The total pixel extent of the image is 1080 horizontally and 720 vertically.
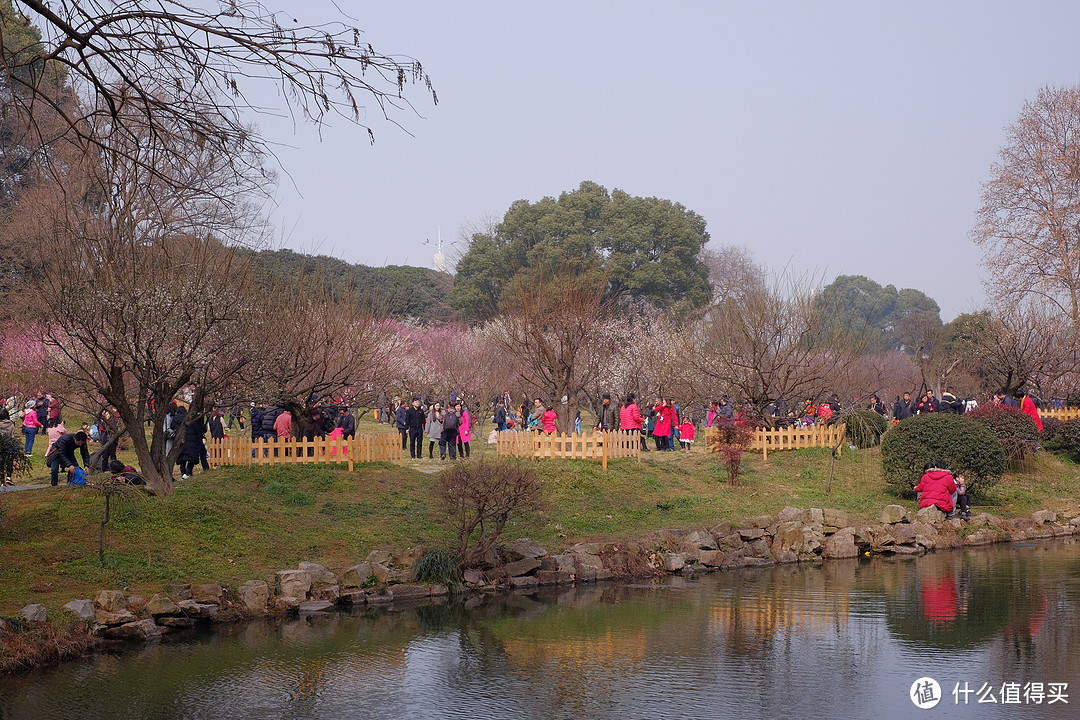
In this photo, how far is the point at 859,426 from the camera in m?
26.8

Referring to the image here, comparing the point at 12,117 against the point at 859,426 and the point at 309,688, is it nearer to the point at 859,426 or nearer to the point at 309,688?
Result: the point at 859,426

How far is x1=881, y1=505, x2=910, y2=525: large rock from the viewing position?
18.7m

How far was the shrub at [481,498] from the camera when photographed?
14.7 metres

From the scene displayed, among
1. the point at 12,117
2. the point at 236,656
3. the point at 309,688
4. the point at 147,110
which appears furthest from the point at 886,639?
the point at 12,117

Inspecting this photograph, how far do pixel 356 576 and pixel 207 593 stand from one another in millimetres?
2075

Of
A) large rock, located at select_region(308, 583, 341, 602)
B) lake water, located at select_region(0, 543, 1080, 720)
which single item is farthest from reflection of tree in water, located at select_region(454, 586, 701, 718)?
large rock, located at select_region(308, 583, 341, 602)

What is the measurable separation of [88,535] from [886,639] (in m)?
10.4

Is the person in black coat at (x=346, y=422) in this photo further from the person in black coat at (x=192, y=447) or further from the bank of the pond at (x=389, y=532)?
the person in black coat at (x=192, y=447)

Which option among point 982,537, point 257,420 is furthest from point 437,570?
point 257,420

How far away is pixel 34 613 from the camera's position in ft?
36.2

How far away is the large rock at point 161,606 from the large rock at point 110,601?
0.95 ft

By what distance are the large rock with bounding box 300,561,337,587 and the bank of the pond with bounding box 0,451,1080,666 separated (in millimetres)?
36

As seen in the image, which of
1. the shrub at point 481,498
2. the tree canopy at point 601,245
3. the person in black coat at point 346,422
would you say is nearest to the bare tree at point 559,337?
the person in black coat at point 346,422

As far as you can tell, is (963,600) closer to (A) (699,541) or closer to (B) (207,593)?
(A) (699,541)
